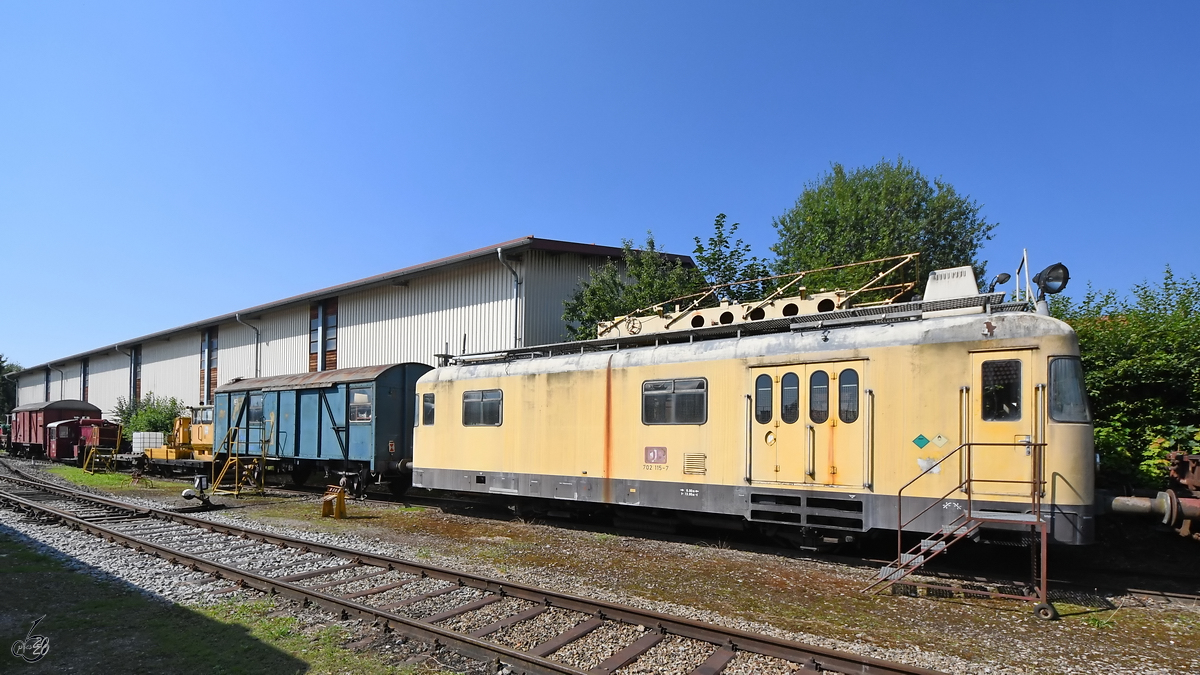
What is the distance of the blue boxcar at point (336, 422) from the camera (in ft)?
58.9

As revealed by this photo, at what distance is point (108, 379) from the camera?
156 ft

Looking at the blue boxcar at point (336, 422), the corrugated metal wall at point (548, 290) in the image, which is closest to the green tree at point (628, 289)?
the corrugated metal wall at point (548, 290)

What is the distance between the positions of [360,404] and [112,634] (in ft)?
37.5

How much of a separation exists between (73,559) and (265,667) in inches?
285

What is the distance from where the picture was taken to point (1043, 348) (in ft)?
27.2

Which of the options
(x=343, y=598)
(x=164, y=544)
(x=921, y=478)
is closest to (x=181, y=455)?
(x=164, y=544)

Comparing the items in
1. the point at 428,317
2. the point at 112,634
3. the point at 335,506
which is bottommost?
the point at 335,506

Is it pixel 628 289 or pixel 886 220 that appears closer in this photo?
pixel 628 289

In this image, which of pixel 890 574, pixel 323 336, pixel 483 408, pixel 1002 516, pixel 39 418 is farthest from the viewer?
pixel 39 418

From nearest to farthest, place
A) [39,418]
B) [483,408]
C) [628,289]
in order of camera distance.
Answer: [483,408] < [628,289] < [39,418]

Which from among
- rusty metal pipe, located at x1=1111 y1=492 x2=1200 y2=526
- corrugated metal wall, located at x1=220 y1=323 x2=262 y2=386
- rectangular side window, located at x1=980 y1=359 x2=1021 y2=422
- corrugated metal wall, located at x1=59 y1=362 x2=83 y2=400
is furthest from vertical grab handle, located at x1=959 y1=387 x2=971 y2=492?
corrugated metal wall, located at x1=59 y1=362 x2=83 y2=400

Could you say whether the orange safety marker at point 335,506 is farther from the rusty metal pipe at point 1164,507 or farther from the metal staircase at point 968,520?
the rusty metal pipe at point 1164,507

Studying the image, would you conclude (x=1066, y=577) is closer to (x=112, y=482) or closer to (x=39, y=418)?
(x=112, y=482)

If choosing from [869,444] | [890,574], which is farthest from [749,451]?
[890,574]
